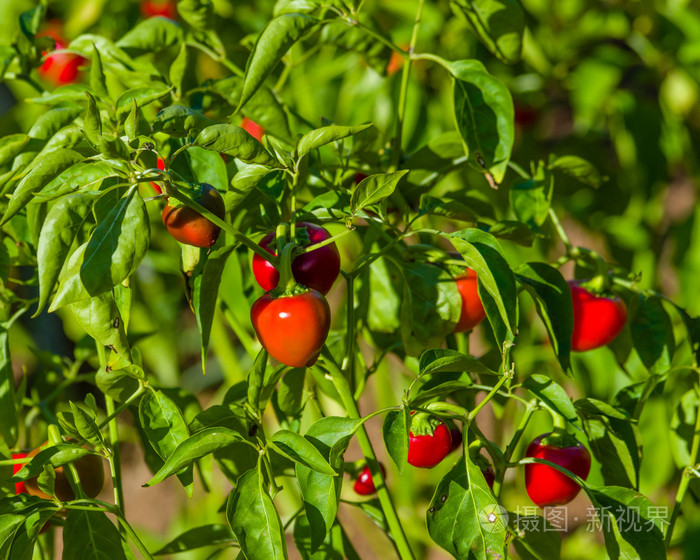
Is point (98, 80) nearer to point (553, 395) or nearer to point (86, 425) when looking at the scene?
point (86, 425)

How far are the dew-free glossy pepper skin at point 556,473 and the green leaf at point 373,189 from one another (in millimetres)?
277

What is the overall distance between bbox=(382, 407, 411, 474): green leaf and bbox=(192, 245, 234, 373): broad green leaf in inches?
5.1

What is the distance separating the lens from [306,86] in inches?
48.5

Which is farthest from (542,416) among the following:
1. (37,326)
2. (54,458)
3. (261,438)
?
(37,326)

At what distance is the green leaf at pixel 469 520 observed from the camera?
54 centimetres

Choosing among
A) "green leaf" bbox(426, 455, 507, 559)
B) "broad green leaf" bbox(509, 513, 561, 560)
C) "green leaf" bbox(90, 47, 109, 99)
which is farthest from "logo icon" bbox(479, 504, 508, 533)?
"green leaf" bbox(90, 47, 109, 99)

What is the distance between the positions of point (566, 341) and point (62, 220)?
1.27ft

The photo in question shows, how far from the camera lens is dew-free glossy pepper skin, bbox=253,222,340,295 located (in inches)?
22.1

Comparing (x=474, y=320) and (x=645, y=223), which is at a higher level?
(x=474, y=320)

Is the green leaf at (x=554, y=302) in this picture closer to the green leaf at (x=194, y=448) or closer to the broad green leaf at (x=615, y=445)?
the broad green leaf at (x=615, y=445)

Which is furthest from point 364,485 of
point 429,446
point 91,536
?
point 91,536

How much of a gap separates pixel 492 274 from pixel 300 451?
0.17 m

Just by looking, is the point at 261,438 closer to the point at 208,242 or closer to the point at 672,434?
the point at 208,242

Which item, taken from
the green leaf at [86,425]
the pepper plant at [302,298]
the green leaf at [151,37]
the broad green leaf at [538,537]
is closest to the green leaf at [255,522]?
the pepper plant at [302,298]
